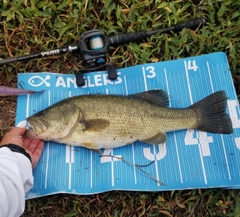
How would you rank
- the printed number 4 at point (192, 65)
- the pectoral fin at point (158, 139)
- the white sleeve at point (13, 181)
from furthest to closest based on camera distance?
1. the printed number 4 at point (192, 65)
2. the pectoral fin at point (158, 139)
3. the white sleeve at point (13, 181)

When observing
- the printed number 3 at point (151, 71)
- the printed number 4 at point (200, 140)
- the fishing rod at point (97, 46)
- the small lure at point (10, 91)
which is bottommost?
the printed number 4 at point (200, 140)

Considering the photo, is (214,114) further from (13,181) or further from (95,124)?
(13,181)

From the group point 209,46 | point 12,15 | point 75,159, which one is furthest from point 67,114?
point 209,46

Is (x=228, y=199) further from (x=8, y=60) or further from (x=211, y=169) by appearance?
(x=8, y=60)

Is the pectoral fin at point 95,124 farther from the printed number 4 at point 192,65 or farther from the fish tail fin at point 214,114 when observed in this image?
the printed number 4 at point 192,65

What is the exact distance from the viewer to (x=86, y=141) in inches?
140

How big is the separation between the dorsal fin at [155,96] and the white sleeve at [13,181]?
141 centimetres

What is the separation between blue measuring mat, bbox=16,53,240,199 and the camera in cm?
360

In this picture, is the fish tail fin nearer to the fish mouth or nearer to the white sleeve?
the fish mouth

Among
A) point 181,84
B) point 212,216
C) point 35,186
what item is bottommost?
point 212,216

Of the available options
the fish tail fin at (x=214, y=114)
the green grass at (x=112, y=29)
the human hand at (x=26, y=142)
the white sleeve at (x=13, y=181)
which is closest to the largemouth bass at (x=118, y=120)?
the fish tail fin at (x=214, y=114)

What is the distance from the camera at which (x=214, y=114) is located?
11.6 ft

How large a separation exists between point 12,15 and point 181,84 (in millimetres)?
2290

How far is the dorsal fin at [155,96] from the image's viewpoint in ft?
12.1
